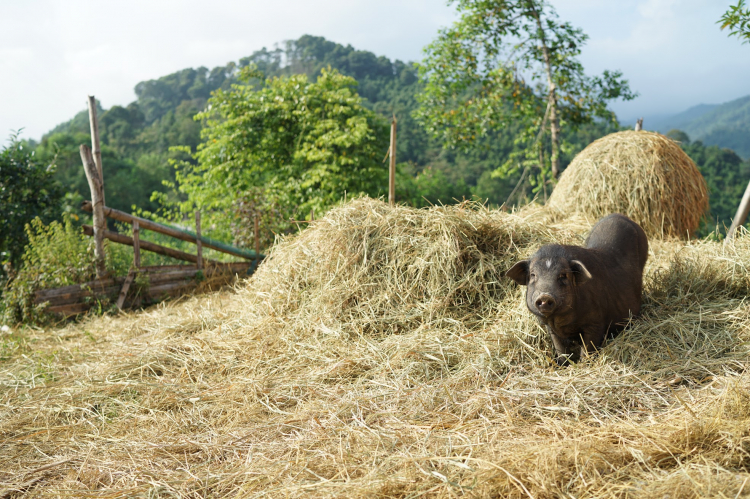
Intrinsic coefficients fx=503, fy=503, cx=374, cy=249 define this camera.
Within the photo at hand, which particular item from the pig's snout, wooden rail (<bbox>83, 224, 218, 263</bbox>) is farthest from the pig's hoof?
wooden rail (<bbox>83, 224, 218, 263</bbox>)

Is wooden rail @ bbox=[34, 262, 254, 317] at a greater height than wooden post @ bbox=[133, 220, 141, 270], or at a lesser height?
lesser

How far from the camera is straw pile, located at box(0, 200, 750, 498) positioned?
2307mm

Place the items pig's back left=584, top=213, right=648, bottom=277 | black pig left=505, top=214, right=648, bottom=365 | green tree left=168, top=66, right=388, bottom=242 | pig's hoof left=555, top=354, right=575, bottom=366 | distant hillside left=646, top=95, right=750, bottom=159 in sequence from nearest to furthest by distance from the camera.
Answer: black pig left=505, top=214, right=648, bottom=365
pig's hoof left=555, top=354, right=575, bottom=366
pig's back left=584, top=213, right=648, bottom=277
green tree left=168, top=66, right=388, bottom=242
distant hillside left=646, top=95, right=750, bottom=159

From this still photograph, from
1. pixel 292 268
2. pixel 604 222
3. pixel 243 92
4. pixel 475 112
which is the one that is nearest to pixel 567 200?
pixel 604 222

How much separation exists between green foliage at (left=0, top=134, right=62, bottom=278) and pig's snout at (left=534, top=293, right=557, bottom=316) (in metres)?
7.79

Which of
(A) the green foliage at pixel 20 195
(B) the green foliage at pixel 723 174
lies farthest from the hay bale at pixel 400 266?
(B) the green foliage at pixel 723 174

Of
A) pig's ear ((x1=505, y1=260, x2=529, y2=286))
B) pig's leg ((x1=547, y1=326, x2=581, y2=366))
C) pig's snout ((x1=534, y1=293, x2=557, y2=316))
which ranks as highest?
pig's ear ((x1=505, y1=260, x2=529, y2=286))

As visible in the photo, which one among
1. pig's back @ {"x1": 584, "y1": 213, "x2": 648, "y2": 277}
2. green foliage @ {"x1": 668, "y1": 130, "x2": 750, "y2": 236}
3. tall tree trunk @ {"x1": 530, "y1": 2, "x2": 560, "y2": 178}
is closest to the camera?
pig's back @ {"x1": 584, "y1": 213, "x2": 648, "y2": 277}

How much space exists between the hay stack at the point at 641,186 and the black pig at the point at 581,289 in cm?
272

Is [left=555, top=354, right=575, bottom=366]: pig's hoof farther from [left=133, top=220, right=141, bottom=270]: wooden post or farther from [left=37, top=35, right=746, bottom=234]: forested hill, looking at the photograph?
[left=37, top=35, right=746, bottom=234]: forested hill

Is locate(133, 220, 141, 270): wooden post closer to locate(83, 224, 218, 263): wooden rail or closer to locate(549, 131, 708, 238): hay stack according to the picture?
locate(83, 224, 218, 263): wooden rail

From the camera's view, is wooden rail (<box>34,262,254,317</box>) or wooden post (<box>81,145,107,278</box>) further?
wooden post (<box>81,145,107,278</box>)

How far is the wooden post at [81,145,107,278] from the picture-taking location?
674 cm

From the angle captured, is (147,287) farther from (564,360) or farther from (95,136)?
(564,360)
